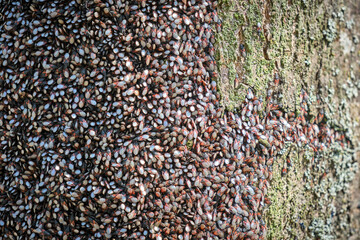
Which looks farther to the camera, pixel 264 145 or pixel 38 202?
pixel 264 145

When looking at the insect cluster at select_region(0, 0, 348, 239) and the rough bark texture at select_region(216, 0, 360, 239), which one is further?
the rough bark texture at select_region(216, 0, 360, 239)

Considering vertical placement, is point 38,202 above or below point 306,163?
below

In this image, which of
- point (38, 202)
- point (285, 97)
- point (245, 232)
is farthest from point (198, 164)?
point (38, 202)

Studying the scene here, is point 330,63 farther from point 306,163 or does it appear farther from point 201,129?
point 201,129

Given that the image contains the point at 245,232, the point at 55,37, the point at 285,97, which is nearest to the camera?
the point at 55,37

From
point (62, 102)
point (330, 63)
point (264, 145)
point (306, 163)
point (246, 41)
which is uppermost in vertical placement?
point (246, 41)
